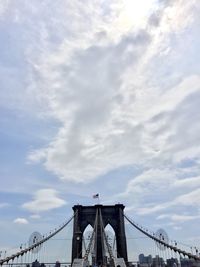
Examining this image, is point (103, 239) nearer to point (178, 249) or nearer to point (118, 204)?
point (118, 204)

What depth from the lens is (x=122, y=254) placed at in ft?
292

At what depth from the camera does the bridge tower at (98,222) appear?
90.4 metres

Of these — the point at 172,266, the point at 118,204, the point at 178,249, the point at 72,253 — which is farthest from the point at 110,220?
the point at 178,249

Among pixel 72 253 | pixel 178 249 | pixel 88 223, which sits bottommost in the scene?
pixel 178 249

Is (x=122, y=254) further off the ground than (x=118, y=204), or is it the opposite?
(x=118, y=204)

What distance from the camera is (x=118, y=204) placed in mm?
98438

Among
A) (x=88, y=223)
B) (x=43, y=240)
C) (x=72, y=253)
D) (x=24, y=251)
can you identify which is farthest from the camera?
(x=88, y=223)

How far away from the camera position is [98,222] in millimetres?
95688

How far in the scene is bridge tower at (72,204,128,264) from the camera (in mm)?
90438

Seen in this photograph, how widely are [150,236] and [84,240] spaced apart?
21.3 meters

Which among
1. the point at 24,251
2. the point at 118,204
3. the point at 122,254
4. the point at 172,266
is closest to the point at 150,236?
the point at 122,254

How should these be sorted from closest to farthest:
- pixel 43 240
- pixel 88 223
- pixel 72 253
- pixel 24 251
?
pixel 24 251
pixel 43 240
pixel 72 253
pixel 88 223

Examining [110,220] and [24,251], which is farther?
[110,220]

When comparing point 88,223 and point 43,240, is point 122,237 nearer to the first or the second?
point 88,223
